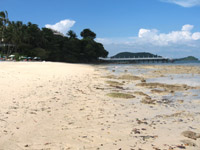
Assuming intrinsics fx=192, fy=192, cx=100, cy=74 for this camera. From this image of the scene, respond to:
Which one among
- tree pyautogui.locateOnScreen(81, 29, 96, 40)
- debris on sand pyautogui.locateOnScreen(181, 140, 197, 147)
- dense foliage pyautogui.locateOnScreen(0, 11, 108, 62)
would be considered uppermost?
tree pyautogui.locateOnScreen(81, 29, 96, 40)

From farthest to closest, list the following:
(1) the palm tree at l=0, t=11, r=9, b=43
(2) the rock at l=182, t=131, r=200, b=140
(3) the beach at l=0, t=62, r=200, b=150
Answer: (1) the palm tree at l=0, t=11, r=9, b=43
(2) the rock at l=182, t=131, r=200, b=140
(3) the beach at l=0, t=62, r=200, b=150

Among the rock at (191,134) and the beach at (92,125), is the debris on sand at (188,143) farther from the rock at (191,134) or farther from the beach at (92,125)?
the rock at (191,134)

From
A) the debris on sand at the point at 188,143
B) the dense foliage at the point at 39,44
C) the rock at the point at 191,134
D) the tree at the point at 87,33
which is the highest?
the tree at the point at 87,33

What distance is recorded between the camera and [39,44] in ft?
218

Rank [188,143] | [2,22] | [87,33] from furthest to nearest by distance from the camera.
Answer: [87,33] → [2,22] → [188,143]

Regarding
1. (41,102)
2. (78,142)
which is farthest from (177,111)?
(41,102)

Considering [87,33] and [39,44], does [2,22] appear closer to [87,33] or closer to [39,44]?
[39,44]

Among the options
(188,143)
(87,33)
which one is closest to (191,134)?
(188,143)

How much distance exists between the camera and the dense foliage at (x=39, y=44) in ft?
177

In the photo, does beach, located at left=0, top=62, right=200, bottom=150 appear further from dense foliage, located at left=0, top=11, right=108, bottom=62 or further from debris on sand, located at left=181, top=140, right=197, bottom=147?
dense foliage, located at left=0, top=11, right=108, bottom=62

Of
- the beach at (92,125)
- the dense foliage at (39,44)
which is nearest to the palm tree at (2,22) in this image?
the dense foliage at (39,44)

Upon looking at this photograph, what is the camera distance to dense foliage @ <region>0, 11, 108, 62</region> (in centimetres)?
5388

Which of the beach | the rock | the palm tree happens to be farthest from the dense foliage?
the rock

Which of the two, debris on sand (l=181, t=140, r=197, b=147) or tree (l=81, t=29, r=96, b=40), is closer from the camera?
debris on sand (l=181, t=140, r=197, b=147)
